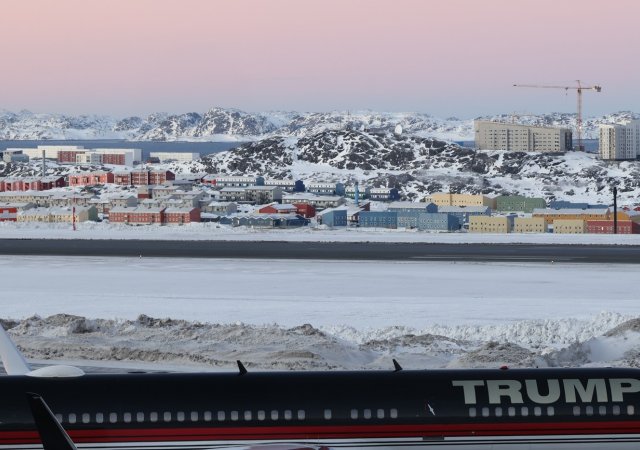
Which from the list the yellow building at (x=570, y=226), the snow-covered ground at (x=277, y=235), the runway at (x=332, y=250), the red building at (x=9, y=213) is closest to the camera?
the runway at (x=332, y=250)

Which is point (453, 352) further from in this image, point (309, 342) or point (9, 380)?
point (9, 380)

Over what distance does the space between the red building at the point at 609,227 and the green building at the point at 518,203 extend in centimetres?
6493

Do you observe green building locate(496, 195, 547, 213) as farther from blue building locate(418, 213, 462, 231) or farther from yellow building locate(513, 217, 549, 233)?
blue building locate(418, 213, 462, 231)

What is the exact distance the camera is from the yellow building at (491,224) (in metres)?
129

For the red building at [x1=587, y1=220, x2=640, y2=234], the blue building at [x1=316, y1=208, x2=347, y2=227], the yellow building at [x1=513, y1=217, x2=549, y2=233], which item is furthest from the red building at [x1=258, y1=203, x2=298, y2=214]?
the red building at [x1=587, y1=220, x2=640, y2=234]

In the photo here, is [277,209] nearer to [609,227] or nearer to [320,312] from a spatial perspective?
[609,227]

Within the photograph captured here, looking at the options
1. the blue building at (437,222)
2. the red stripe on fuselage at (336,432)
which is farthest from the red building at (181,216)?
the red stripe on fuselage at (336,432)

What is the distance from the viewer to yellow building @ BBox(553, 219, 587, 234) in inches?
4877

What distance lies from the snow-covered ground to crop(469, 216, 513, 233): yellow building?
1911 centimetres

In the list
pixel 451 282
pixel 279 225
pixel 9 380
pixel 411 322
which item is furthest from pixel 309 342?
pixel 279 225

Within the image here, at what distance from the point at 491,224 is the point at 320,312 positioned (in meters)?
81.1

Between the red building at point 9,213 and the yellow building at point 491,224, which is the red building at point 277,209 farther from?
the red building at point 9,213

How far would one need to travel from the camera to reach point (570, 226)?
125m

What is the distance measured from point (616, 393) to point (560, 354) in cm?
1775
